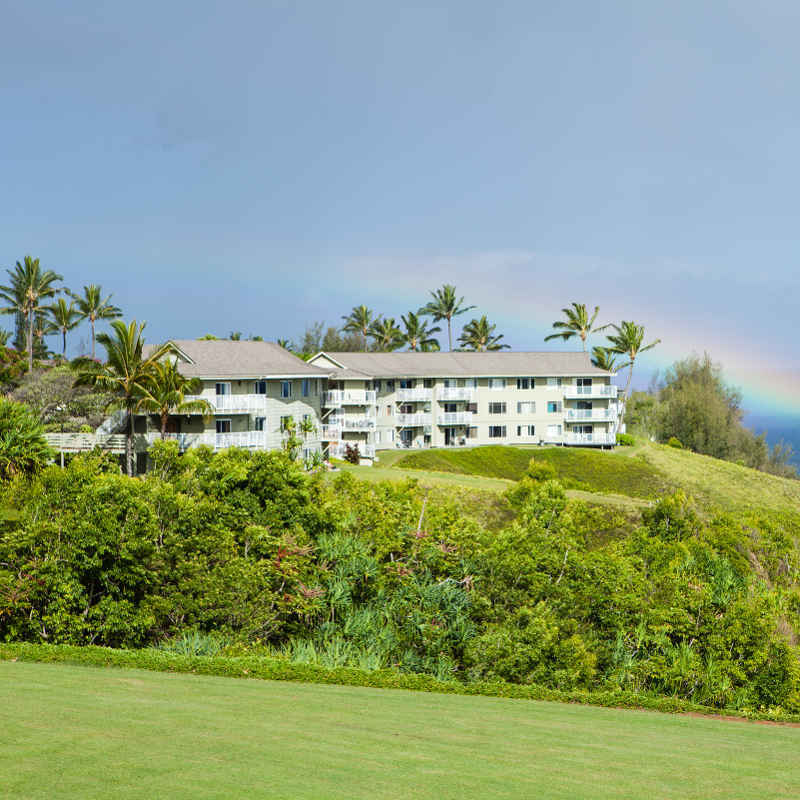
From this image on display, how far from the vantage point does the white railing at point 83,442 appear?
51453mm

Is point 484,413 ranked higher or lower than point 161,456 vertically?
higher

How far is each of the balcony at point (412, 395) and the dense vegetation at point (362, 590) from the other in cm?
5593

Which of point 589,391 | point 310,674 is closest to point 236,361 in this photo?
point 589,391

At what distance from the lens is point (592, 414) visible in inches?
3415

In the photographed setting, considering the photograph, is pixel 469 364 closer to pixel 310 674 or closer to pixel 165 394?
pixel 165 394

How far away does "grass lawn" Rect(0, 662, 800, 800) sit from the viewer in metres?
8.01

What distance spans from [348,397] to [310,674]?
182 feet

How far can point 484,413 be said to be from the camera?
84.5 m

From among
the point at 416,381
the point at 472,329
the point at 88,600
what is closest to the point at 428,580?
the point at 88,600

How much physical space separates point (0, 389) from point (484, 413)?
4488 centimetres

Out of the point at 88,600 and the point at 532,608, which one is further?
the point at 532,608

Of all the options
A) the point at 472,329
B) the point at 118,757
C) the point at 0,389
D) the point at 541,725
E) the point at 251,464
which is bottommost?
the point at 541,725

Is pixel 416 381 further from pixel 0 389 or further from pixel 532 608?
pixel 532 608

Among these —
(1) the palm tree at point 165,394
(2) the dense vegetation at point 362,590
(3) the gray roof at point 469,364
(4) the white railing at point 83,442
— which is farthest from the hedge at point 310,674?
(3) the gray roof at point 469,364
